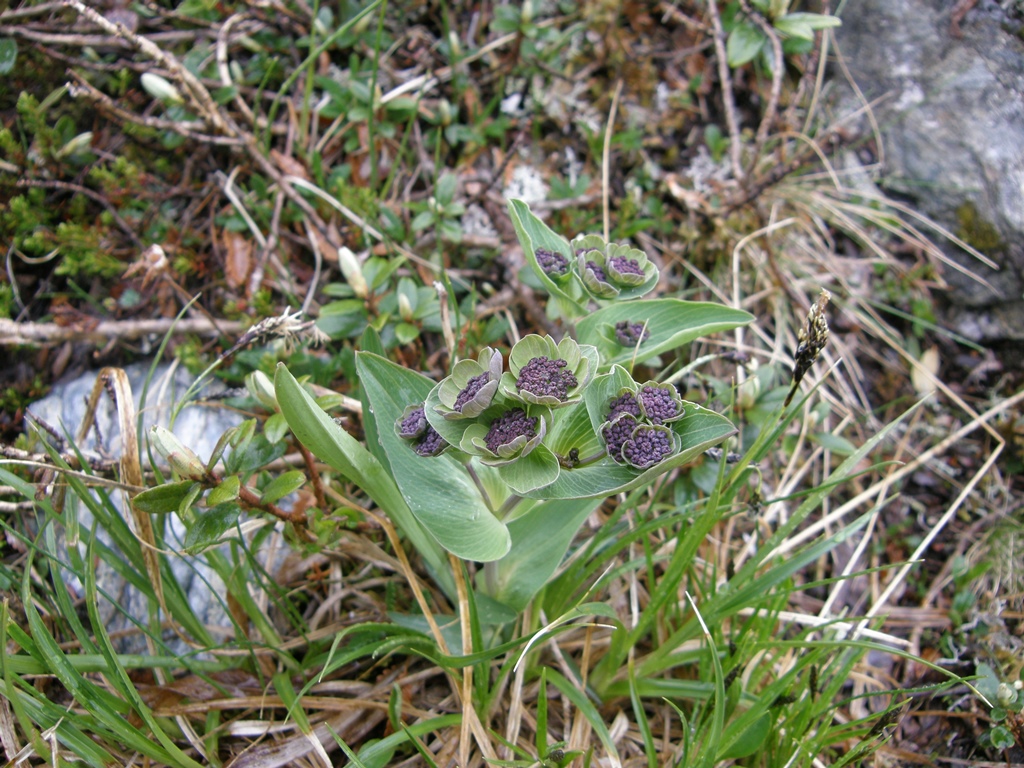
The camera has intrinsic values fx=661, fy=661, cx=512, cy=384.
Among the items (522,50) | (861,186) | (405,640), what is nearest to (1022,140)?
(861,186)

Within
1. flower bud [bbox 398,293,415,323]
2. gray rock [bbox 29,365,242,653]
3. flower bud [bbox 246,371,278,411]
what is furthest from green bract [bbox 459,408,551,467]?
gray rock [bbox 29,365,242,653]

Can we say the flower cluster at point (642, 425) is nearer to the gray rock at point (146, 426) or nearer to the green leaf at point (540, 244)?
the green leaf at point (540, 244)

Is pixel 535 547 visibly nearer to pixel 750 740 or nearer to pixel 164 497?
pixel 750 740

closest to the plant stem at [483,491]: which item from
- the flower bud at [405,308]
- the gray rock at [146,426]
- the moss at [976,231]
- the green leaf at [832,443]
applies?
the flower bud at [405,308]

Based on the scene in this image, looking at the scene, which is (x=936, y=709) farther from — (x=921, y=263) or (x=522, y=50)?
(x=522, y=50)

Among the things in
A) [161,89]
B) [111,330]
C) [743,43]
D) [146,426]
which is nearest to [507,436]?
[146,426]

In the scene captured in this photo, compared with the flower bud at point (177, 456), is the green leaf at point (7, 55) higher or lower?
higher

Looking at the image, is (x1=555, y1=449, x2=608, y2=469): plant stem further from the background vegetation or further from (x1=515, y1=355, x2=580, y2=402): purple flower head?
the background vegetation
